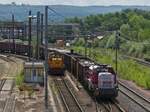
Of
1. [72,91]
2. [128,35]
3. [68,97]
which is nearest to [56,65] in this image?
[72,91]

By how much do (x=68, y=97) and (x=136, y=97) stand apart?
5531 mm

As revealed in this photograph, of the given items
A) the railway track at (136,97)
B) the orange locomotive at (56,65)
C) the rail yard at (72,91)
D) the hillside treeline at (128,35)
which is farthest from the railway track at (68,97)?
the hillside treeline at (128,35)

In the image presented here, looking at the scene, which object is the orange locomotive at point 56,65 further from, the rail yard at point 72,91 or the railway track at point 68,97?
the railway track at point 68,97

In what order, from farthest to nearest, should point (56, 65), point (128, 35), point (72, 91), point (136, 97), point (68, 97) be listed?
point (128, 35) < point (56, 65) < point (72, 91) < point (68, 97) < point (136, 97)

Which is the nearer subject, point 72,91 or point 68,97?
point 68,97

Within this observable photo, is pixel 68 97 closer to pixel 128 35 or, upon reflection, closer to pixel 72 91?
pixel 72 91

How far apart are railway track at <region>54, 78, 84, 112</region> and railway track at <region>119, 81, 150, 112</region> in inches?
174

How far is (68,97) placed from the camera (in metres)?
38.4

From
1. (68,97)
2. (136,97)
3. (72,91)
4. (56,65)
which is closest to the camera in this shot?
(136,97)

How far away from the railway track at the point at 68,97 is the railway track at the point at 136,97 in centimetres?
442

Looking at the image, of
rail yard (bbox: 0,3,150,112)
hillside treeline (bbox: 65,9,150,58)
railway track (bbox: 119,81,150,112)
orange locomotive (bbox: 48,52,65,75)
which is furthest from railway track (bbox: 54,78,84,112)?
hillside treeline (bbox: 65,9,150,58)

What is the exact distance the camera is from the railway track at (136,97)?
33344 millimetres

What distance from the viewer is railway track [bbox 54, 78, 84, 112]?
32.8 meters

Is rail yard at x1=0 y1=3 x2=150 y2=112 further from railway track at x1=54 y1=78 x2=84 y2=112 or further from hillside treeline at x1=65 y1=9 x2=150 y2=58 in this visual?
hillside treeline at x1=65 y1=9 x2=150 y2=58
